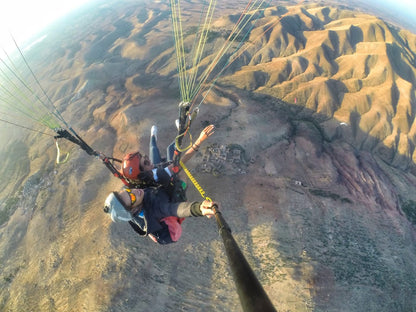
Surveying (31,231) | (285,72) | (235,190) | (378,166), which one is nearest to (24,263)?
(31,231)

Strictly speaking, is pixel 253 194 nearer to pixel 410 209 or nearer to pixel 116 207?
pixel 116 207

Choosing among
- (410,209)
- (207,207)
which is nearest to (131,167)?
(207,207)

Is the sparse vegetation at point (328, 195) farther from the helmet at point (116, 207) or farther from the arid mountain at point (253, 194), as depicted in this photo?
the helmet at point (116, 207)

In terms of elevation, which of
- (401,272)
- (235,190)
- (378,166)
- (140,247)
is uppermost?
(140,247)

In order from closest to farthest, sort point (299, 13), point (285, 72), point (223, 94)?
point (223, 94)
point (285, 72)
point (299, 13)

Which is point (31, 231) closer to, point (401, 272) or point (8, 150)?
point (8, 150)

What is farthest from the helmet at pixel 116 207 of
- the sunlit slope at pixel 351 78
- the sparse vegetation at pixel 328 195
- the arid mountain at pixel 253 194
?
the sunlit slope at pixel 351 78
